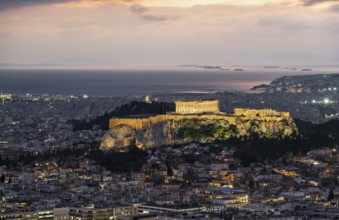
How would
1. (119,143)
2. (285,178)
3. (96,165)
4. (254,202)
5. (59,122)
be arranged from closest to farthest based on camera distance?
1. (254,202)
2. (285,178)
3. (96,165)
4. (119,143)
5. (59,122)

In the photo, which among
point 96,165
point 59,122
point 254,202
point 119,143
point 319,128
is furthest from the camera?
point 59,122

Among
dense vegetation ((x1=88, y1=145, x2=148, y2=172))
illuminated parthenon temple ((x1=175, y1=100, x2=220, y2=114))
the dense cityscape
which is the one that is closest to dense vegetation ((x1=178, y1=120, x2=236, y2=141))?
the dense cityscape

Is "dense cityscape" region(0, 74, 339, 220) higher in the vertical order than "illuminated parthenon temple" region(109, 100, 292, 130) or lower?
lower

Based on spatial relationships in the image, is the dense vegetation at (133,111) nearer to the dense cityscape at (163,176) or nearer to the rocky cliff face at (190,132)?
the dense cityscape at (163,176)

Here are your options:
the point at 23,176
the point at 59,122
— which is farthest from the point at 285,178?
the point at 59,122

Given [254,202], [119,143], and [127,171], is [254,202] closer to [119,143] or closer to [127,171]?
[127,171]

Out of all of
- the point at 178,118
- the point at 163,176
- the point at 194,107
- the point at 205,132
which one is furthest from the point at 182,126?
the point at 163,176

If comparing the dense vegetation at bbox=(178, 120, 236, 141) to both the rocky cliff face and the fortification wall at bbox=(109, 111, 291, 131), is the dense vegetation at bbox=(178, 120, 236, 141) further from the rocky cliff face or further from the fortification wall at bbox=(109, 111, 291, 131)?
the fortification wall at bbox=(109, 111, 291, 131)

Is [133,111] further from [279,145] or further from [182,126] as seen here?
[279,145]
